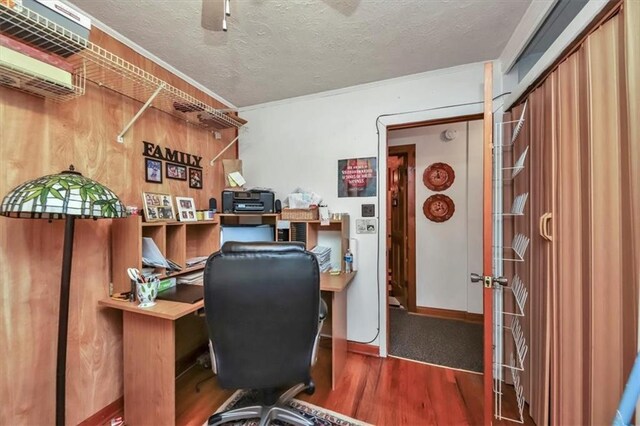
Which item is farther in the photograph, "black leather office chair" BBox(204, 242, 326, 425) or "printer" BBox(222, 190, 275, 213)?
"printer" BBox(222, 190, 275, 213)

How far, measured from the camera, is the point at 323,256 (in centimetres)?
228

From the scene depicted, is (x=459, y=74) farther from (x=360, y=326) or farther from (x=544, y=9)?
(x=360, y=326)

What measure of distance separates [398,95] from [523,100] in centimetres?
93

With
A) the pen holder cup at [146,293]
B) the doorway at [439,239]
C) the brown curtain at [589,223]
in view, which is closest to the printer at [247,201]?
the pen holder cup at [146,293]

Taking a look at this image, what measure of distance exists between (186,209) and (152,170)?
37 centimetres

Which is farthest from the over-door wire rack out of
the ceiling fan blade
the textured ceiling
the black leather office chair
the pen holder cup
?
the pen holder cup

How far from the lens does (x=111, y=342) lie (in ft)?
5.28

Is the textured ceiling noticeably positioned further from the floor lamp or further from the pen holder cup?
the pen holder cup

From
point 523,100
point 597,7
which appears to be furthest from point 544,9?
point 597,7

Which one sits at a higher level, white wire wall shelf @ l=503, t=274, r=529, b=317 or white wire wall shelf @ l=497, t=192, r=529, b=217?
white wire wall shelf @ l=497, t=192, r=529, b=217

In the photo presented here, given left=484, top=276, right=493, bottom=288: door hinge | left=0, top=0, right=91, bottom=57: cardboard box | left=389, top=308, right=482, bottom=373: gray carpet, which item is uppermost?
left=0, top=0, right=91, bottom=57: cardboard box

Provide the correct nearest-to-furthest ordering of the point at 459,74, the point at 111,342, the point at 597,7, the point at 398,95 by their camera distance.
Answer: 1. the point at 597,7
2. the point at 111,342
3. the point at 459,74
4. the point at 398,95

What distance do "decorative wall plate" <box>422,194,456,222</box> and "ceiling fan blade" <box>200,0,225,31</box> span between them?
290 cm

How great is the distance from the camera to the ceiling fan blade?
1085mm
